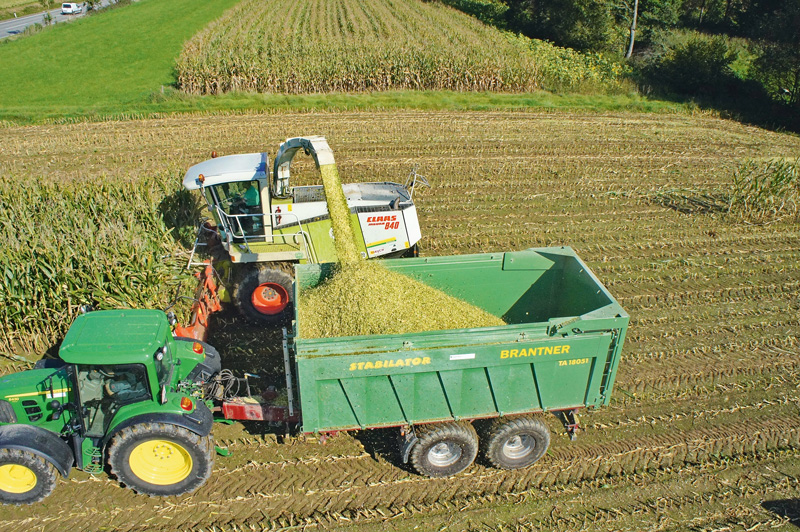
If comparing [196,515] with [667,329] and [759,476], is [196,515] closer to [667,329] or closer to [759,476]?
[759,476]

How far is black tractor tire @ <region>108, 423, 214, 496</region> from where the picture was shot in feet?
18.5

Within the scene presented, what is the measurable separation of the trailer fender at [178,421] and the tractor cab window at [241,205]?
11.3ft

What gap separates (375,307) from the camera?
656 centimetres

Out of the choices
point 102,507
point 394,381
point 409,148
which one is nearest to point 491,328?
point 394,381

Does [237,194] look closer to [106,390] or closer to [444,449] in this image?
[106,390]

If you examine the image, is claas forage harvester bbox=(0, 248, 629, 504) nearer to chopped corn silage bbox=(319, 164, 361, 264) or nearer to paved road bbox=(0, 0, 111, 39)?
chopped corn silage bbox=(319, 164, 361, 264)

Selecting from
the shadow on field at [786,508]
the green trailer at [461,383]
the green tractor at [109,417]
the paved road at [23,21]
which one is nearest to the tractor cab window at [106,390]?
the green tractor at [109,417]

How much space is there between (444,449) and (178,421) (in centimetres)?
274

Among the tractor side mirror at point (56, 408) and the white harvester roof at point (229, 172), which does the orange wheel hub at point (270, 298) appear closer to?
the white harvester roof at point (229, 172)

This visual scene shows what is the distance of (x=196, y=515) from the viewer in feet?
19.3

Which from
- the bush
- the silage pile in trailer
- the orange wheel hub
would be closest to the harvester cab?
the orange wheel hub

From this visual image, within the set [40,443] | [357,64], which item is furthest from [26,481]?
[357,64]

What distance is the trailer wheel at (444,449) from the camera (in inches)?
236

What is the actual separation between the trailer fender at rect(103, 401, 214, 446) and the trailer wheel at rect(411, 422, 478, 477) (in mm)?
2138
